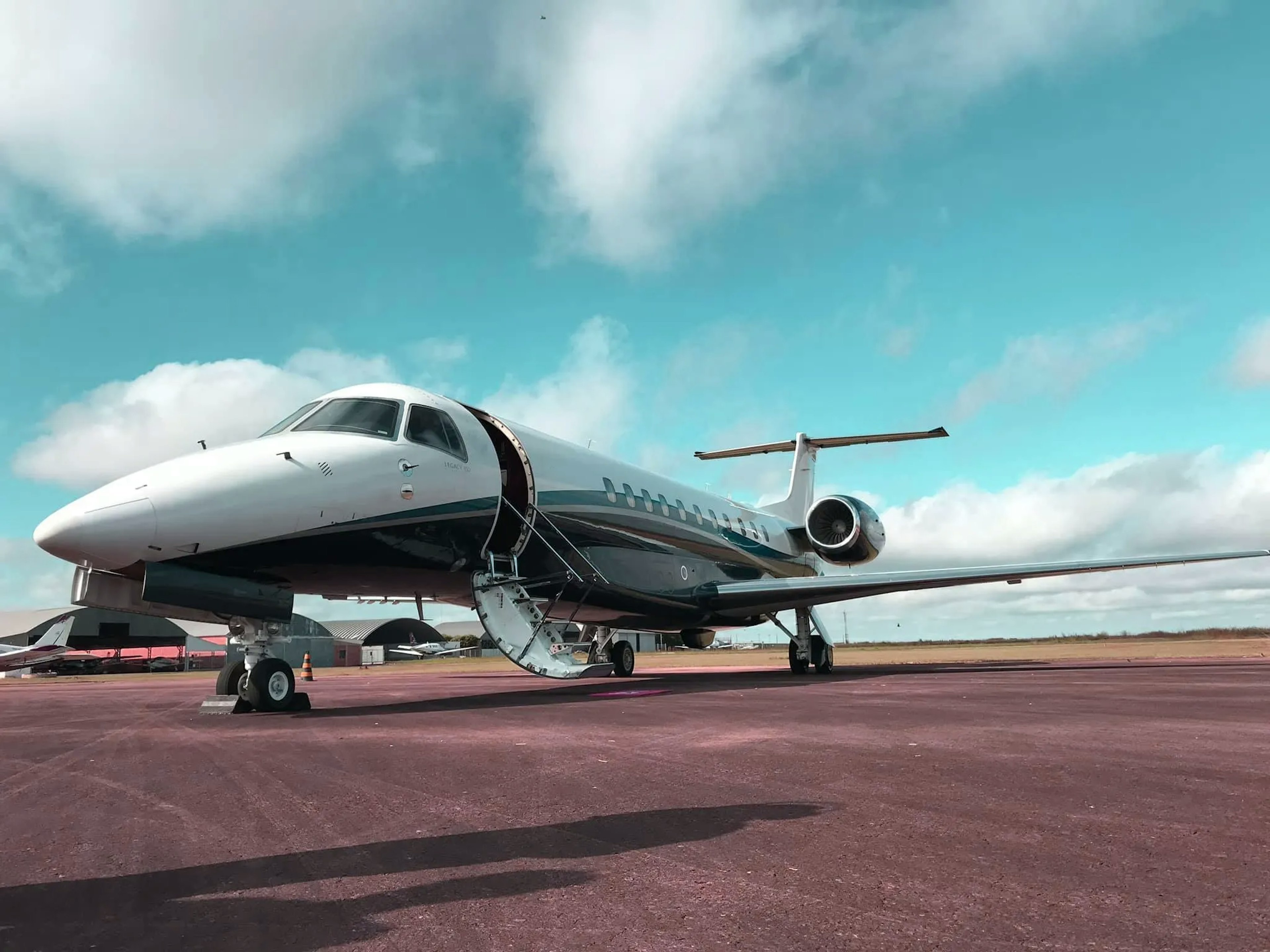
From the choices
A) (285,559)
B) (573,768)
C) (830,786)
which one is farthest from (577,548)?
(830,786)

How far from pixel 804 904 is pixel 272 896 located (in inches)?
73.8

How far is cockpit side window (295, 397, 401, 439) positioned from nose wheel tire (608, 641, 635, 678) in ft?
36.6

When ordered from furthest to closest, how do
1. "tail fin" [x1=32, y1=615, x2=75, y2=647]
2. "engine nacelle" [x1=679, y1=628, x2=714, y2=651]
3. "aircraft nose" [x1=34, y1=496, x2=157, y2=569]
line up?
"tail fin" [x1=32, y1=615, x2=75, y2=647] → "engine nacelle" [x1=679, y1=628, x2=714, y2=651] → "aircraft nose" [x1=34, y1=496, x2=157, y2=569]

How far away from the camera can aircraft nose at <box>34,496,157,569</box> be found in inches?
362

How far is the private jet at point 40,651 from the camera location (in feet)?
149

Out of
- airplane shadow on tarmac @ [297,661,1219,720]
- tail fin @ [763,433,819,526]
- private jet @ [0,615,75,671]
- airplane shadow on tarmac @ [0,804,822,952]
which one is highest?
tail fin @ [763,433,819,526]

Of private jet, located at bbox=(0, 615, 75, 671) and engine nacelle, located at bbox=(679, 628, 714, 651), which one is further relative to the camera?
private jet, located at bbox=(0, 615, 75, 671)

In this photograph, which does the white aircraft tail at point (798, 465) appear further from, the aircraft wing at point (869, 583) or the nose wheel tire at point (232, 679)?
the nose wheel tire at point (232, 679)

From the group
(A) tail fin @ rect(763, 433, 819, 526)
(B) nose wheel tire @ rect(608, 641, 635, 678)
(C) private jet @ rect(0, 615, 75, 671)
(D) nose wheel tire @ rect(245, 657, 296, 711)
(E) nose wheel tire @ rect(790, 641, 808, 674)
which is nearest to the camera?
(D) nose wheel tire @ rect(245, 657, 296, 711)

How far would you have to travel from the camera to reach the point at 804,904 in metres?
2.85

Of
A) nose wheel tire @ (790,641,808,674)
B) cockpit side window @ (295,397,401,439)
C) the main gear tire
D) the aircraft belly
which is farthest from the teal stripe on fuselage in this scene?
cockpit side window @ (295,397,401,439)

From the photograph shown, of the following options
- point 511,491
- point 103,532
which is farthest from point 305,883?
point 511,491

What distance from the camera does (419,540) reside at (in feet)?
39.7

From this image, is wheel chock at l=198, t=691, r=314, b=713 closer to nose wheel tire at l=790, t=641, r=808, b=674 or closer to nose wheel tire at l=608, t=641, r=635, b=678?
nose wheel tire at l=608, t=641, r=635, b=678
